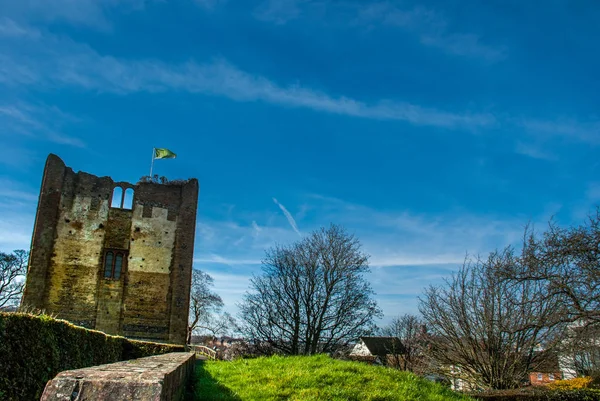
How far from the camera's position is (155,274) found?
2881 cm

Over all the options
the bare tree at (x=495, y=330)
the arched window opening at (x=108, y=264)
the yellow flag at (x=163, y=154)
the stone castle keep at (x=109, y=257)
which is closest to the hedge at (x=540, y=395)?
the bare tree at (x=495, y=330)

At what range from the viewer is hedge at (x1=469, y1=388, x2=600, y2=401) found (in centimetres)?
1272

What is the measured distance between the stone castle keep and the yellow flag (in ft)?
10.3

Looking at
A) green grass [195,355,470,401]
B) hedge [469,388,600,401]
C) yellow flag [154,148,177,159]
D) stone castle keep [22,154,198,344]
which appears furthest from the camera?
yellow flag [154,148,177,159]

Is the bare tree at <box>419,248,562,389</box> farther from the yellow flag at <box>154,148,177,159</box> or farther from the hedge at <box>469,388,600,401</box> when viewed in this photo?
the yellow flag at <box>154,148,177,159</box>

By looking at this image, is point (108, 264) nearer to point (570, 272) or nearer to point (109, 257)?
point (109, 257)

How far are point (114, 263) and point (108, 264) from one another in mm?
350

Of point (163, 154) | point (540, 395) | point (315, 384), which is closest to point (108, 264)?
point (163, 154)

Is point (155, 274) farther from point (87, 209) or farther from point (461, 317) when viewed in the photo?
point (461, 317)

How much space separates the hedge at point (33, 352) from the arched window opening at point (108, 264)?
1833cm

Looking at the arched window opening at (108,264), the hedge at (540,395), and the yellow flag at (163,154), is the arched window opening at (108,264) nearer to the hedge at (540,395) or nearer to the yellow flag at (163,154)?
the yellow flag at (163,154)

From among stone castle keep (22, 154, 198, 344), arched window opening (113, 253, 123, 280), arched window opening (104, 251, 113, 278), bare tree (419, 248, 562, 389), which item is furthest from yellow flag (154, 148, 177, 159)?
bare tree (419, 248, 562, 389)

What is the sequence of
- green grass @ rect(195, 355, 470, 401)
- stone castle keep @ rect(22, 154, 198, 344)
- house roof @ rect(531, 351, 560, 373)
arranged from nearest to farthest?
1. green grass @ rect(195, 355, 470, 401)
2. house roof @ rect(531, 351, 560, 373)
3. stone castle keep @ rect(22, 154, 198, 344)

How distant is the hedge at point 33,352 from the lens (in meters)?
7.23
